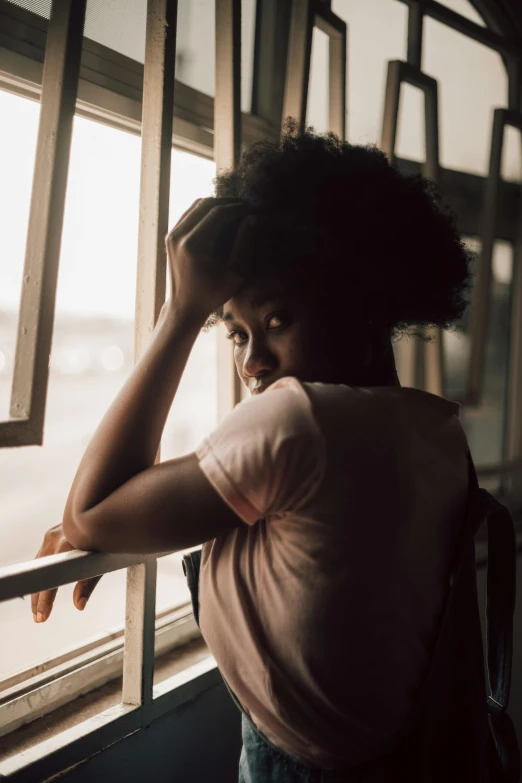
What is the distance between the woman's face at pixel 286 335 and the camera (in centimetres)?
73

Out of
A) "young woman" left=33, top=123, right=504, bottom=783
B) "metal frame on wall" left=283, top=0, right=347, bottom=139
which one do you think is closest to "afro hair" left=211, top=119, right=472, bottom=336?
"young woman" left=33, top=123, right=504, bottom=783

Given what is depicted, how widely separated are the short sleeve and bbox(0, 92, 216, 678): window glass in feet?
1.66

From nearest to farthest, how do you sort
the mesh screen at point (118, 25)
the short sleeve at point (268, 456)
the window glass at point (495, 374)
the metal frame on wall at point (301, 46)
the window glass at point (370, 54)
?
1. the short sleeve at point (268, 456)
2. the mesh screen at point (118, 25)
3. the metal frame on wall at point (301, 46)
4. the window glass at point (370, 54)
5. the window glass at point (495, 374)

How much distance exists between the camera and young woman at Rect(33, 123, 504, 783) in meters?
0.60

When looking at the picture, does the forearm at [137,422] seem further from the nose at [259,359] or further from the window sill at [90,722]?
the window sill at [90,722]

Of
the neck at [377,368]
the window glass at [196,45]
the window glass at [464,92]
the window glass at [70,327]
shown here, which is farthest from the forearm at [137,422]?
the window glass at [464,92]

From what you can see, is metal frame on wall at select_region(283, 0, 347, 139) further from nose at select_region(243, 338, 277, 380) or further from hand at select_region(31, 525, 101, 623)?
hand at select_region(31, 525, 101, 623)

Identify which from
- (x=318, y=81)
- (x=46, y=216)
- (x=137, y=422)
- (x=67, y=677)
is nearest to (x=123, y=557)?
(x=137, y=422)

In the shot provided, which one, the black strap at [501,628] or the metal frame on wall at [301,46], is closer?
the black strap at [501,628]

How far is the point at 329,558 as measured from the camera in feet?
2.00

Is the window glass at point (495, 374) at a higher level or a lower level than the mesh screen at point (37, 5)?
lower

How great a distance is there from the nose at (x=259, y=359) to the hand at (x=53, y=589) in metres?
0.35

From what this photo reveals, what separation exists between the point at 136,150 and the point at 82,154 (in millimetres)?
134

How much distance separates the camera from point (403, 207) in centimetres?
81
